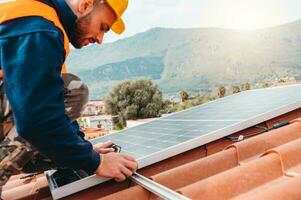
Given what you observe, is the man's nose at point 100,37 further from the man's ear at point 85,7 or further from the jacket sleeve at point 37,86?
the jacket sleeve at point 37,86

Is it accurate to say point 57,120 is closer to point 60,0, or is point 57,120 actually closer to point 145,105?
point 60,0

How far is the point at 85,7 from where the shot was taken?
2549mm

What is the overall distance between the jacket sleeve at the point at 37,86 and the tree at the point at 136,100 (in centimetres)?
6397

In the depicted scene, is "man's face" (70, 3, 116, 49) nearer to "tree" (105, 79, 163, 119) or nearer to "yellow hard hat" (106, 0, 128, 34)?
"yellow hard hat" (106, 0, 128, 34)

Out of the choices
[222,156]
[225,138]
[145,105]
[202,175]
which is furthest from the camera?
[145,105]

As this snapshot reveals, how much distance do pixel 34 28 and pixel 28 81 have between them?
0.29 metres

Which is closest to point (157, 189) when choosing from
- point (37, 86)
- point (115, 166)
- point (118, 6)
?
point (115, 166)

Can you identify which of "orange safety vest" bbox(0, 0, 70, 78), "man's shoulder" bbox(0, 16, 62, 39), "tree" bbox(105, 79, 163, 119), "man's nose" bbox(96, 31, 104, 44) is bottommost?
"tree" bbox(105, 79, 163, 119)

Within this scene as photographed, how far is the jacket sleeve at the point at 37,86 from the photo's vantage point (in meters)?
2.14

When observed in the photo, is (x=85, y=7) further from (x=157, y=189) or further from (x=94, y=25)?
(x=157, y=189)

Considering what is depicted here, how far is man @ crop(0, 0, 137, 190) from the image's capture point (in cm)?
215

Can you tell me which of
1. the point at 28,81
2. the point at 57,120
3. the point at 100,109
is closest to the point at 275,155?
the point at 57,120

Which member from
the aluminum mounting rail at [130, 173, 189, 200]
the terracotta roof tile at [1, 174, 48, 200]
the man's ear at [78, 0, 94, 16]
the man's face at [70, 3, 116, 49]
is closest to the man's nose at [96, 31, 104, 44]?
the man's face at [70, 3, 116, 49]

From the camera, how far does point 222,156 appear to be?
3383mm
